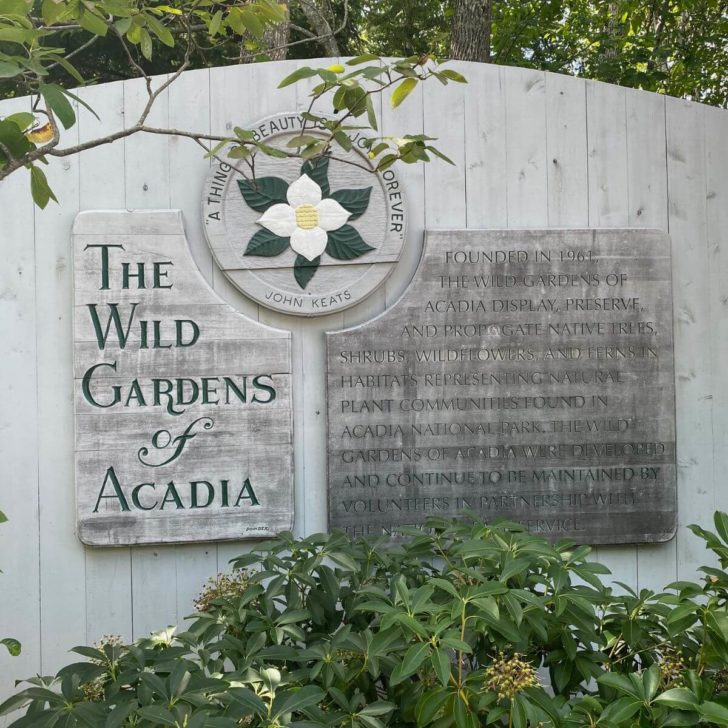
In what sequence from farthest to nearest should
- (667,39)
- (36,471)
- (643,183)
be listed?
(667,39) → (643,183) → (36,471)

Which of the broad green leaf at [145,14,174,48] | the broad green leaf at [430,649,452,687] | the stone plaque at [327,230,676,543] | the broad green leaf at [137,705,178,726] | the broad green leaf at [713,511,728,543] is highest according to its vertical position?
the broad green leaf at [145,14,174,48]

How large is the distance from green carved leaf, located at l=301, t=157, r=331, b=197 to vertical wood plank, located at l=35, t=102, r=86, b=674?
2.56 feet

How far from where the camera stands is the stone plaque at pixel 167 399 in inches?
114

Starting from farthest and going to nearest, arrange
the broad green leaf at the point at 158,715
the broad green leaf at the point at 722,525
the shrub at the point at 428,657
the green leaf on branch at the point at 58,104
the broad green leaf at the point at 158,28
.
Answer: the broad green leaf at the point at 722,525, the broad green leaf at the point at 158,28, the shrub at the point at 428,657, the broad green leaf at the point at 158,715, the green leaf on branch at the point at 58,104

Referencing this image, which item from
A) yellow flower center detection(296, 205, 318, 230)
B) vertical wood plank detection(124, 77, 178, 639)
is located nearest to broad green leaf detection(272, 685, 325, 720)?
vertical wood plank detection(124, 77, 178, 639)

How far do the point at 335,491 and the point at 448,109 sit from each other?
55.4 inches

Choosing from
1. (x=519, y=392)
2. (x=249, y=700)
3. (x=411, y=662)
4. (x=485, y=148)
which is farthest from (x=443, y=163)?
(x=249, y=700)

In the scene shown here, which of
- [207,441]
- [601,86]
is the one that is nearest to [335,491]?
[207,441]

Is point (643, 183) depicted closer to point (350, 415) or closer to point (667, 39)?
point (350, 415)

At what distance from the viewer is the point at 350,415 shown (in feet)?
9.78

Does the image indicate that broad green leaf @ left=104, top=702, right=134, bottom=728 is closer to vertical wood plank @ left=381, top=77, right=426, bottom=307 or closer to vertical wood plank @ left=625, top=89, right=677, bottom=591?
vertical wood plank @ left=381, top=77, right=426, bottom=307

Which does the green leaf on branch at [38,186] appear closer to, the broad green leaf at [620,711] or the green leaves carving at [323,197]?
the green leaves carving at [323,197]

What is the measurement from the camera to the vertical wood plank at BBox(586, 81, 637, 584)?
3119 mm

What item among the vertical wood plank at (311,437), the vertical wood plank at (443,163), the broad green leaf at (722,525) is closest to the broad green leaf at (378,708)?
the broad green leaf at (722,525)
